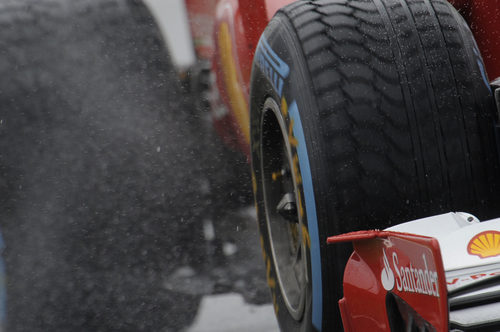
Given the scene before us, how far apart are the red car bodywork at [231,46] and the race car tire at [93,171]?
0.19 metres

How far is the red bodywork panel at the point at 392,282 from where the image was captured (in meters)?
1.04

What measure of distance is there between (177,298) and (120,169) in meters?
0.65

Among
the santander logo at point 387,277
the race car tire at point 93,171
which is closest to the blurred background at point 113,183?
the race car tire at point 93,171

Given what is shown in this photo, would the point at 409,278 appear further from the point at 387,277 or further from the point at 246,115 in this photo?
the point at 246,115

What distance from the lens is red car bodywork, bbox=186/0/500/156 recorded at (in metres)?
2.71

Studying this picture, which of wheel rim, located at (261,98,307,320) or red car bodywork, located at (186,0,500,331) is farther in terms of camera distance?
wheel rim, located at (261,98,307,320)

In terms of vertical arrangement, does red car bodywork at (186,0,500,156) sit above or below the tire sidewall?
above

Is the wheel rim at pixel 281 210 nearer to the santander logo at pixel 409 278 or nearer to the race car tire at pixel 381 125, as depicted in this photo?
the race car tire at pixel 381 125

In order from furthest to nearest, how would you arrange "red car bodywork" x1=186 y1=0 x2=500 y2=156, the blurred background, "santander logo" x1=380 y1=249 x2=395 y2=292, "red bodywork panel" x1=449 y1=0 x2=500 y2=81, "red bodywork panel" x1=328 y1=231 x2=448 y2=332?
the blurred background
"red car bodywork" x1=186 y1=0 x2=500 y2=156
"red bodywork panel" x1=449 y1=0 x2=500 y2=81
"santander logo" x1=380 y1=249 x2=395 y2=292
"red bodywork panel" x1=328 y1=231 x2=448 y2=332

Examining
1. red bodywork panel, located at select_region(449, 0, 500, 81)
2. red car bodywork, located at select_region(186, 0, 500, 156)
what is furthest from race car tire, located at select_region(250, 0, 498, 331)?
red car bodywork, located at select_region(186, 0, 500, 156)

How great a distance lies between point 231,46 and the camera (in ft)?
9.35

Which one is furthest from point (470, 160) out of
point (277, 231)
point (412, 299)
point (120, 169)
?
point (120, 169)

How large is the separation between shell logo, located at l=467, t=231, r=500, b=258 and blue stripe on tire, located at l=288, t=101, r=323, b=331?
0.44 meters

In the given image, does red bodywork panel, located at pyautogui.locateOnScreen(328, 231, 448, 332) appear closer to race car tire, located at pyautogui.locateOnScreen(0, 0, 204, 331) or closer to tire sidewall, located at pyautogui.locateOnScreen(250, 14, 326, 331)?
tire sidewall, located at pyautogui.locateOnScreen(250, 14, 326, 331)
